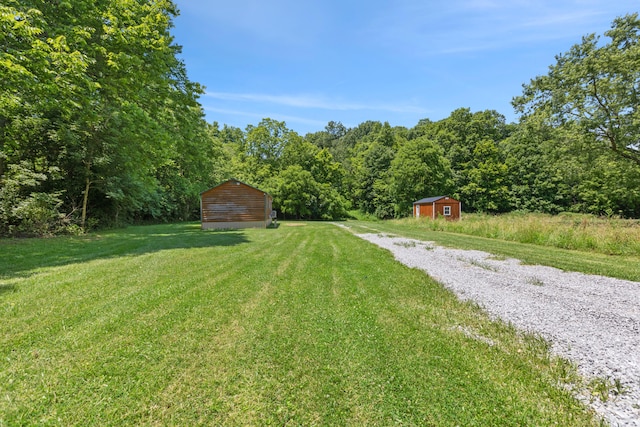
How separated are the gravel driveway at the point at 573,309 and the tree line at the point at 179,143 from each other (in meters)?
10.5

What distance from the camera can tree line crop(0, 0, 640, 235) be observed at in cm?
876

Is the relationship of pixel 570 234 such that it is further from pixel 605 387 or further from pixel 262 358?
pixel 262 358

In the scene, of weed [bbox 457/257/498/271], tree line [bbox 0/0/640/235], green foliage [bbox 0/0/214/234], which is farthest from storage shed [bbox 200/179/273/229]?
weed [bbox 457/257/498/271]

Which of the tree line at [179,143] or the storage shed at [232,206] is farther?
the storage shed at [232,206]

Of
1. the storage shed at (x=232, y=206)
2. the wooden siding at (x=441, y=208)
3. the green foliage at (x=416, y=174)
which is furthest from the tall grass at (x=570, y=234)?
the green foliage at (x=416, y=174)

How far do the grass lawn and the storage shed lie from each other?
1460 cm

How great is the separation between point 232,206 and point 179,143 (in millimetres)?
8279

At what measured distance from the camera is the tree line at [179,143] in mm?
8758

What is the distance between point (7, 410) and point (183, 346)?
1.26 m

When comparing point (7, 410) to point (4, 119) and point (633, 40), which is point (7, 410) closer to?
point (4, 119)

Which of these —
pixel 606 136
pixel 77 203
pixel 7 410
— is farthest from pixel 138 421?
pixel 606 136

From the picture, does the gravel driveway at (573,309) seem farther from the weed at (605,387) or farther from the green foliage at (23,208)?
the green foliage at (23,208)

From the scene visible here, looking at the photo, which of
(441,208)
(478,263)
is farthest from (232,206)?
(441,208)

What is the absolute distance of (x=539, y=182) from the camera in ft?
120
